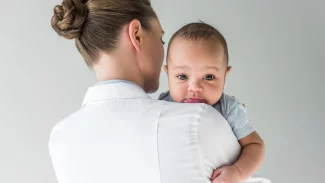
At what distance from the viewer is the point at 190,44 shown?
1323 millimetres

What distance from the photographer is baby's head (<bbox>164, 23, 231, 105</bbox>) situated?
1.32 metres

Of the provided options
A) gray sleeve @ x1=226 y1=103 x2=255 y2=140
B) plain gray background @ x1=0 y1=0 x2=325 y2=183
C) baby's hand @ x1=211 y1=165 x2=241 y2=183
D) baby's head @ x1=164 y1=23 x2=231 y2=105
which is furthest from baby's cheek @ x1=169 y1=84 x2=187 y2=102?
plain gray background @ x1=0 y1=0 x2=325 y2=183

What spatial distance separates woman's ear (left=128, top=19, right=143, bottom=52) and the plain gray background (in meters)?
1.03

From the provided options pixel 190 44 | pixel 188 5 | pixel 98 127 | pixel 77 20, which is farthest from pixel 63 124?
pixel 188 5

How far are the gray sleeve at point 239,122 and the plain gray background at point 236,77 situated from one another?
88 cm

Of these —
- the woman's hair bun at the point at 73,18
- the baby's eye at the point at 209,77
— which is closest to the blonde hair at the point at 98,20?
the woman's hair bun at the point at 73,18

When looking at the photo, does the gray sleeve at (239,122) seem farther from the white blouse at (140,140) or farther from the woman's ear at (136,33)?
the woman's ear at (136,33)

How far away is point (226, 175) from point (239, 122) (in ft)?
0.77

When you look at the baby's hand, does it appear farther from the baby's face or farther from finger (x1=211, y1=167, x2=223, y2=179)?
the baby's face

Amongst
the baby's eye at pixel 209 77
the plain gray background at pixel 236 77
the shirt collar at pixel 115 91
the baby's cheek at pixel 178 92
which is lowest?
the plain gray background at pixel 236 77

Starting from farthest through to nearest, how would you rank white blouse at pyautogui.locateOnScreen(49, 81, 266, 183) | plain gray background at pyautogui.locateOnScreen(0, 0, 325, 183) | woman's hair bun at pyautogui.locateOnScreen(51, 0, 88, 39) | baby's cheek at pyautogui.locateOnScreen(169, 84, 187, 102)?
plain gray background at pyautogui.locateOnScreen(0, 0, 325, 183)
baby's cheek at pyautogui.locateOnScreen(169, 84, 187, 102)
woman's hair bun at pyautogui.locateOnScreen(51, 0, 88, 39)
white blouse at pyautogui.locateOnScreen(49, 81, 266, 183)

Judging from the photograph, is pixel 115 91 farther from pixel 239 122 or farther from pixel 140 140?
pixel 239 122

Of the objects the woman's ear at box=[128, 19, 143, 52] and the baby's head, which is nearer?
the woman's ear at box=[128, 19, 143, 52]

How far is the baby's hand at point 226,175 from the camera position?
1.05 m
